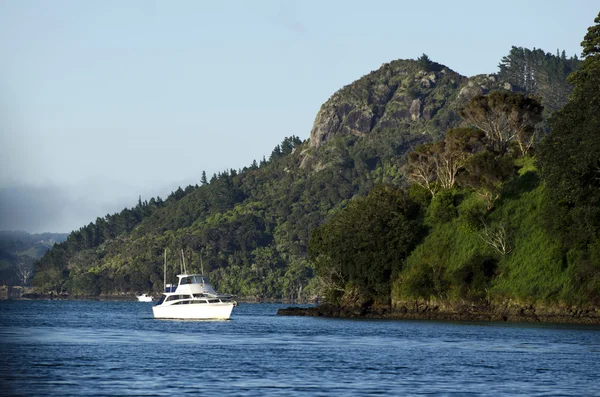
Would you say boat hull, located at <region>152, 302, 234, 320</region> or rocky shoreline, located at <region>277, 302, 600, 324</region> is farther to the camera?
boat hull, located at <region>152, 302, 234, 320</region>

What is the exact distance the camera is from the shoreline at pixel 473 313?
9747 cm

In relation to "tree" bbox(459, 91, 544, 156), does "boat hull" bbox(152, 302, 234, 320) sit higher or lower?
lower

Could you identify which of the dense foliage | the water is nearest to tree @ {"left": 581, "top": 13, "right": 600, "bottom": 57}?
the dense foliage

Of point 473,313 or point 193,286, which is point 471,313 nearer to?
point 473,313

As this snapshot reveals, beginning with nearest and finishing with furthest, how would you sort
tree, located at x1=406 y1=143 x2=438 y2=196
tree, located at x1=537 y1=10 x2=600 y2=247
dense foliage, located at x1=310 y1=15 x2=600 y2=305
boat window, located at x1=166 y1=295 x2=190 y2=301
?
tree, located at x1=537 y1=10 x2=600 y2=247, dense foliage, located at x1=310 y1=15 x2=600 y2=305, boat window, located at x1=166 y1=295 x2=190 y2=301, tree, located at x1=406 y1=143 x2=438 y2=196

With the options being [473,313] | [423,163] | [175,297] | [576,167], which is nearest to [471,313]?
[473,313]

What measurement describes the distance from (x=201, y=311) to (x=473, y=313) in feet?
102

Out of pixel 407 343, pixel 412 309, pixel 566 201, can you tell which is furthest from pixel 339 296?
pixel 407 343

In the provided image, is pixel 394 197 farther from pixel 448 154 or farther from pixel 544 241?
pixel 544 241

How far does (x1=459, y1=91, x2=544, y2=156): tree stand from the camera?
127 metres

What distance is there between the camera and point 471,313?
10712cm

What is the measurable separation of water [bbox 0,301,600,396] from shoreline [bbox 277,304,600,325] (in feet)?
42.6

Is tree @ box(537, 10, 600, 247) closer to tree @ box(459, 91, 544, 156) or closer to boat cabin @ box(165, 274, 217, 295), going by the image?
tree @ box(459, 91, 544, 156)

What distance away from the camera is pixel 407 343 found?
6831cm
